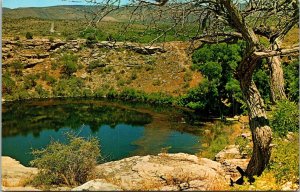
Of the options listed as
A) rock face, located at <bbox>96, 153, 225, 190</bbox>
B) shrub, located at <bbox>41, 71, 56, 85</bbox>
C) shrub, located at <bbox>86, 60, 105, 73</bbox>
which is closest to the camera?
rock face, located at <bbox>96, 153, 225, 190</bbox>

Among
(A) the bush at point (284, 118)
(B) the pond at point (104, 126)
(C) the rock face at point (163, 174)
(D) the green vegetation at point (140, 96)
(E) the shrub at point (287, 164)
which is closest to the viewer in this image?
(E) the shrub at point (287, 164)

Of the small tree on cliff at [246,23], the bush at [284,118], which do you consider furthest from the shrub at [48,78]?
the small tree on cliff at [246,23]

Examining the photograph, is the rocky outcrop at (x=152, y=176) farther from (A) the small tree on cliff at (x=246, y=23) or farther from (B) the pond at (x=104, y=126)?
(B) the pond at (x=104, y=126)

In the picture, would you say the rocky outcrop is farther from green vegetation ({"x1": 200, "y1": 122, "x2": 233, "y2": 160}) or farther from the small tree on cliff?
green vegetation ({"x1": 200, "y1": 122, "x2": 233, "y2": 160})

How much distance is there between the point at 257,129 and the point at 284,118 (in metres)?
1.82

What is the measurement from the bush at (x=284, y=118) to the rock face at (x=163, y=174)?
1143 millimetres

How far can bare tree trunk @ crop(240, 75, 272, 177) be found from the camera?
5465 mm

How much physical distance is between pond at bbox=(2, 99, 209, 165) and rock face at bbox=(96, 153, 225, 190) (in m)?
5.37

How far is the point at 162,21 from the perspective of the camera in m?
5.78

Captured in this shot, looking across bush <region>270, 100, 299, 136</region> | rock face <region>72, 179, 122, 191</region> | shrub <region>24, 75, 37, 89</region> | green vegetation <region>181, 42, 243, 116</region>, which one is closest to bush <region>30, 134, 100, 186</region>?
rock face <region>72, 179, 122, 191</region>

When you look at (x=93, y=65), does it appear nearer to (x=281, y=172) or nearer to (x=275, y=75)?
(x=275, y=75)

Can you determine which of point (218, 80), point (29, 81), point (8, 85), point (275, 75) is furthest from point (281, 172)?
point (29, 81)

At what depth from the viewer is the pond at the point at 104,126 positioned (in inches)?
623

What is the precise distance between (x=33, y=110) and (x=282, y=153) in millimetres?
20796
